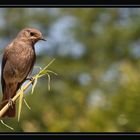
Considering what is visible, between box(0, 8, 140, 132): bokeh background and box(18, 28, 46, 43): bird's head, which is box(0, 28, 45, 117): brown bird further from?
box(0, 8, 140, 132): bokeh background

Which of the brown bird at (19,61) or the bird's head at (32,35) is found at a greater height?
the bird's head at (32,35)

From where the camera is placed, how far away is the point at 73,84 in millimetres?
20094

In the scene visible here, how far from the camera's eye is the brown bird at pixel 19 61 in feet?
16.5

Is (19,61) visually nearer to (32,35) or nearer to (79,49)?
(32,35)

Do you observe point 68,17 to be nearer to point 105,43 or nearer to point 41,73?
point 105,43

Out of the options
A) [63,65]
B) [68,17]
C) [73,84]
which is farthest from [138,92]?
[68,17]

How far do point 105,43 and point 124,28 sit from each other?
902 millimetres

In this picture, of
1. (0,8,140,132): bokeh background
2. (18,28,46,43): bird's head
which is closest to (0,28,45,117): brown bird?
(18,28,46,43): bird's head

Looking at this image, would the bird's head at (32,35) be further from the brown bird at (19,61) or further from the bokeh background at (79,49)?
the bokeh background at (79,49)

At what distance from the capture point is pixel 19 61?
5238 millimetres

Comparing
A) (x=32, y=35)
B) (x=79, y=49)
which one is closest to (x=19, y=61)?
(x=32, y=35)

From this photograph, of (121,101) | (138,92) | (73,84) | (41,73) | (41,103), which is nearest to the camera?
(41,73)

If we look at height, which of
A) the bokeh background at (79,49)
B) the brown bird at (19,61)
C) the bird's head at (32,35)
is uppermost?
the bokeh background at (79,49)

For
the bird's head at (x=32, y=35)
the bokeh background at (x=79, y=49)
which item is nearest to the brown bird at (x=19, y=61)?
the bird's head at (x=32, y=35)
